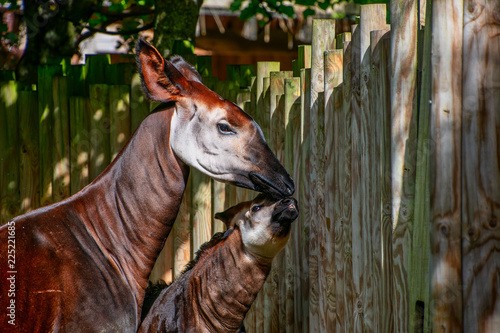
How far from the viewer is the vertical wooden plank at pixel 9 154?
583 centimetres

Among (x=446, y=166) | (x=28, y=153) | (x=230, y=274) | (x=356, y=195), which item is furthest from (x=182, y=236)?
(x=446, y=166)

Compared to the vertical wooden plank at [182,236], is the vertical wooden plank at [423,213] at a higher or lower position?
higher

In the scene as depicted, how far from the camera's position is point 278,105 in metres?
4.80

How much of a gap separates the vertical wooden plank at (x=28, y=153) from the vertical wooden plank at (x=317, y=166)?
2938 mm

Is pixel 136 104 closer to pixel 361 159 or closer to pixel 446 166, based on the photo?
pixel 361 159

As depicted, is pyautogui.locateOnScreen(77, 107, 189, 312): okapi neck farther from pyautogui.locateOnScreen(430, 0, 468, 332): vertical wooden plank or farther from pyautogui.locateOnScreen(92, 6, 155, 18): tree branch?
pyautogui.locateOnScreen(92, 6, 155, 18): tree branch

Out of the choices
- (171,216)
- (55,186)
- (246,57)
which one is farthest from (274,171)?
(246,57)

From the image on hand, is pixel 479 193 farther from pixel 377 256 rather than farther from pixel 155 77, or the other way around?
pixel 155 77

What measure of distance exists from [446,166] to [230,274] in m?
1.60

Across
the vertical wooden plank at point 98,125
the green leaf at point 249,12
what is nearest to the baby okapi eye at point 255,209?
the vertical wooden plank at point 98,125

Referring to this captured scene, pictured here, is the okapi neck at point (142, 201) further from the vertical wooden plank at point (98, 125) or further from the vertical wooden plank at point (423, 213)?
the vertical wooden plank at point (98, 125)

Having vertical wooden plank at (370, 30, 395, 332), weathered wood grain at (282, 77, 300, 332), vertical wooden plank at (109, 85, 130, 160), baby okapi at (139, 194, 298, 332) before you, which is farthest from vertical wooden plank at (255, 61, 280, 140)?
vertical wooden plank at (370, 30, 395, 332)

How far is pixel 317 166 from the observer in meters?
4.05

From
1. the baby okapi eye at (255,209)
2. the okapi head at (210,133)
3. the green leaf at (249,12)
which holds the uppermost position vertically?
the green leaf at (249,12)
